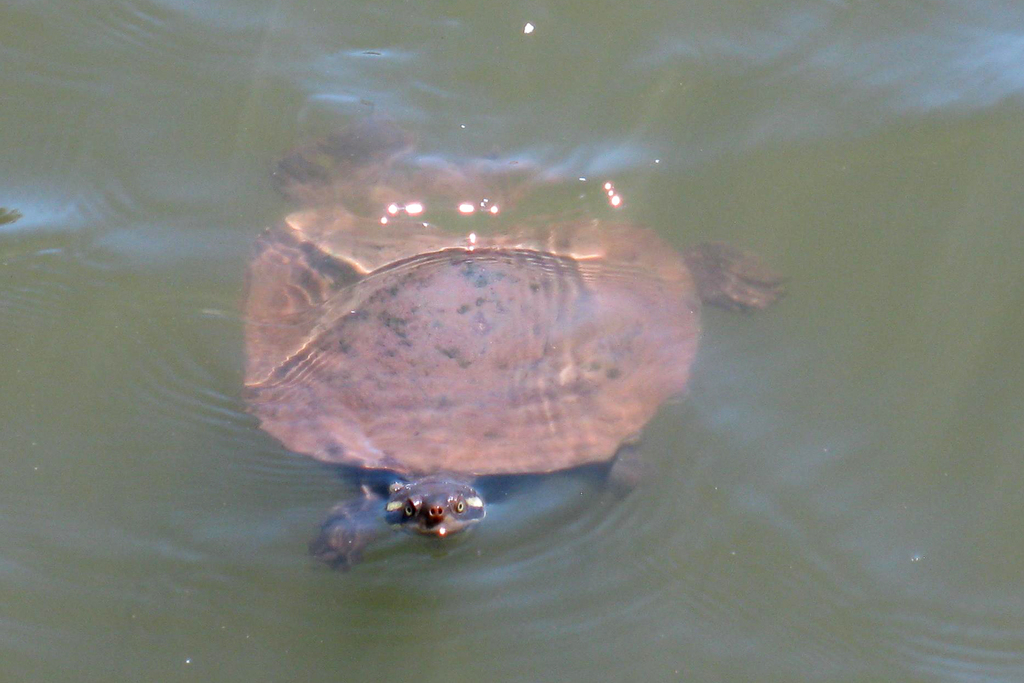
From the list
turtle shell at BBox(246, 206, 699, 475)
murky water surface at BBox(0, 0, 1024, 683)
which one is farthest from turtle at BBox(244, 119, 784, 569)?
murky water surface at BBox(0, 0, 1024, 683)

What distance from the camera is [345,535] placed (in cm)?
313

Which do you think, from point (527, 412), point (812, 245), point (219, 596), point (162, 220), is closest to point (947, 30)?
point (812, 245)

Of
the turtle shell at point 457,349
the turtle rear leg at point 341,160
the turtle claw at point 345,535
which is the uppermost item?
the turtle rear leg at point 341,160

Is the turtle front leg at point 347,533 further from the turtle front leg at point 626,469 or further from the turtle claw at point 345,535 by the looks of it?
the turtle front leg at point 626,469

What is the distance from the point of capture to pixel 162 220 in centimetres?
392

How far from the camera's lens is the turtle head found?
303 centimetres

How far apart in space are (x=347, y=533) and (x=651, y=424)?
4.01 ft

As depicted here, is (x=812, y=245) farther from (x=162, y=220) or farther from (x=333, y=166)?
(x=162, y=220)

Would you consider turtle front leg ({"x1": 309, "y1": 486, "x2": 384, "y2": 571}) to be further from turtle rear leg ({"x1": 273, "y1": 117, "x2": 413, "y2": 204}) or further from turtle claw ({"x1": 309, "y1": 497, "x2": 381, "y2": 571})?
turtle rear leg ({"x1": 273, "y1": 117, "x2": 413, "y2": 204})

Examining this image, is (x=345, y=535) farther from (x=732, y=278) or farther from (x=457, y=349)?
(x=732, y=278)

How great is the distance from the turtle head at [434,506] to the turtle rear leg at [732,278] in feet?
4.41

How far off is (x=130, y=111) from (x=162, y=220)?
0.70 metres

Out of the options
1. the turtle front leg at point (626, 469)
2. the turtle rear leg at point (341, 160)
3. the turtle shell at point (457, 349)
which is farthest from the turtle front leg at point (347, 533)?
the turtle rear leg at point (341, 160)

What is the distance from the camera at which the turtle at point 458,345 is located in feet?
11.0
